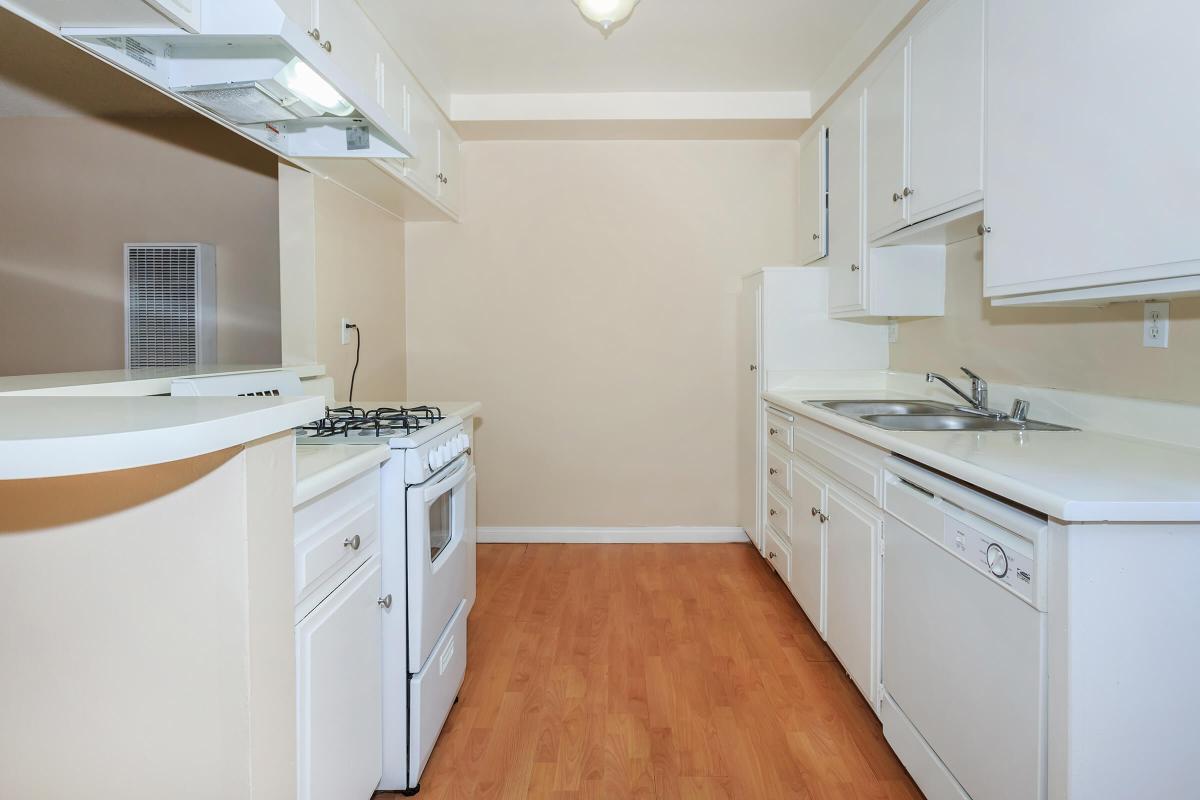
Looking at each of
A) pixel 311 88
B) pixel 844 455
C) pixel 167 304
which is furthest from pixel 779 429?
pixel 167 304

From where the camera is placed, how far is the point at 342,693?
1313mm

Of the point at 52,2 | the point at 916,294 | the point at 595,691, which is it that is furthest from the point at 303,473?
the point at 916,294

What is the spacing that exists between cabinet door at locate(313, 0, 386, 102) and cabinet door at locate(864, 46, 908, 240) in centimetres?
182

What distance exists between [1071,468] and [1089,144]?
27.4 inches

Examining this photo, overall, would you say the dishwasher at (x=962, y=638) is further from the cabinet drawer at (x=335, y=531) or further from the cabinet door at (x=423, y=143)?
the cabinet door at (x=423, y=143)

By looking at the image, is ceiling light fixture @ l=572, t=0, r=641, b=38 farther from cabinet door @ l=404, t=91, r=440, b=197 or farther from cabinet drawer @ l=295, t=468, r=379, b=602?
cabinet drawer @ l=295, t=468, r=379, b=602

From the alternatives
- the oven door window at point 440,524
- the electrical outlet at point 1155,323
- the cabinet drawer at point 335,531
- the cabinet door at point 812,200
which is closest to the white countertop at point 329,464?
the cabinet drawer at point 335,531

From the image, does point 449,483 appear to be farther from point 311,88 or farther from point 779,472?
point 779,472

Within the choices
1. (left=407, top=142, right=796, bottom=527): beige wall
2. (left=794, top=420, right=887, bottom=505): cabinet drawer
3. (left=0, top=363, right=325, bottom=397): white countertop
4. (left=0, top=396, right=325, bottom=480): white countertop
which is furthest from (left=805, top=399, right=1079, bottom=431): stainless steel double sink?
(left=0, top=363, right=325, bottom=397): white countertop

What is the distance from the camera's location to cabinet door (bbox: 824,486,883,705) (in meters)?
1.85

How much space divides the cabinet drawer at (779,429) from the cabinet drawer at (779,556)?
1.46 ft

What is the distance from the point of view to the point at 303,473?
3.90 feet

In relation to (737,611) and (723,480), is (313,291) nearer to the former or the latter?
(737,611)

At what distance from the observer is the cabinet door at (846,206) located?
2.69 metres
